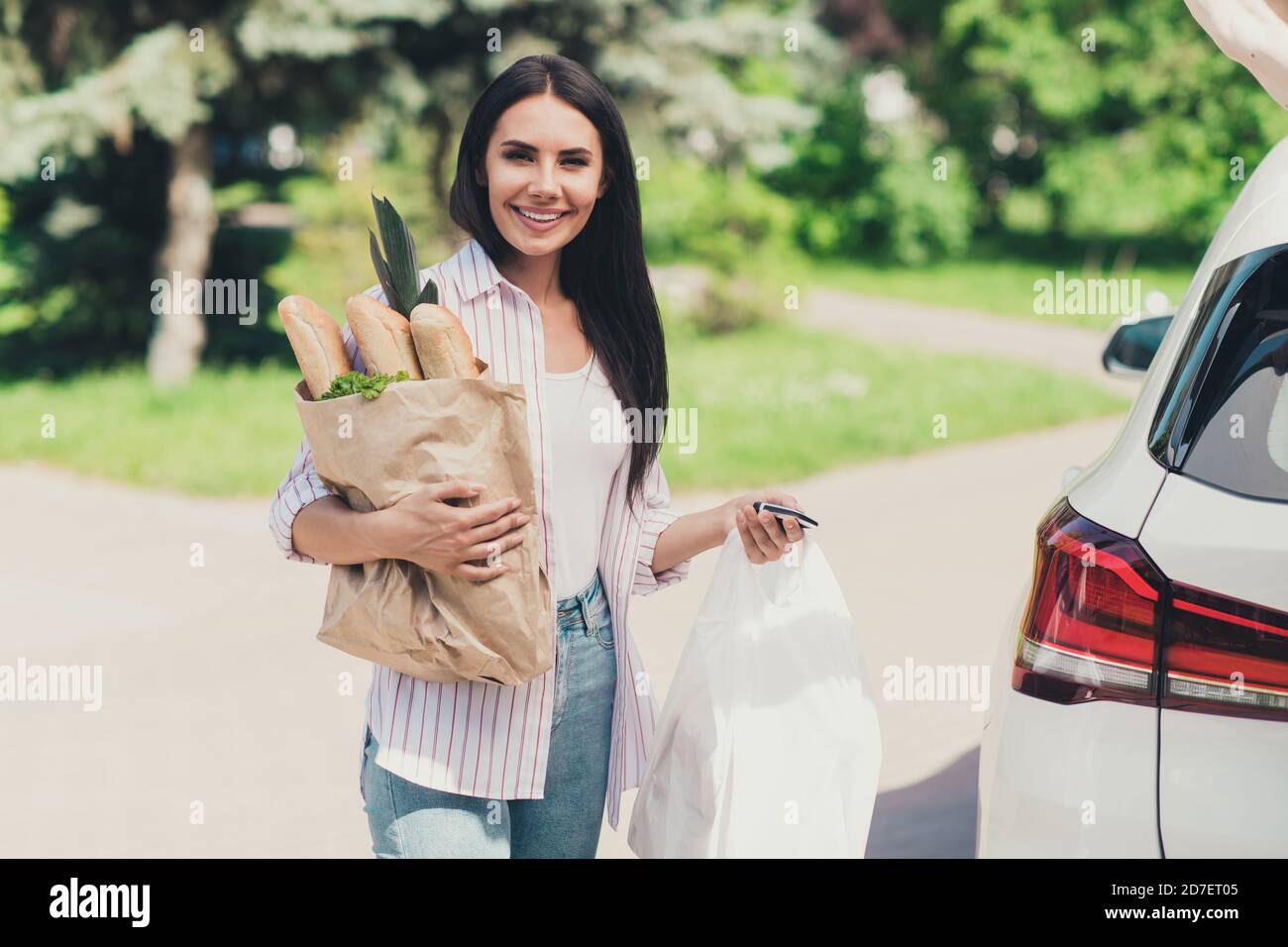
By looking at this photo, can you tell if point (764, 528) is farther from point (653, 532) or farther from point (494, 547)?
point (494, 547)

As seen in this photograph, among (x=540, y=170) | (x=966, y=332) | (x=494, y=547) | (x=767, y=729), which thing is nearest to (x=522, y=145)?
(x=540, y=170)

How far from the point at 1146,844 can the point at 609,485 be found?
1044mm

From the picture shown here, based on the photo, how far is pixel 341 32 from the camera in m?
10.6

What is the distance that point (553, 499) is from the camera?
7.92 feet

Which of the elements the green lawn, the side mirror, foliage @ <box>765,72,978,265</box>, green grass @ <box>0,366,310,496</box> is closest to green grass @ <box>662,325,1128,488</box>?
the green lawn

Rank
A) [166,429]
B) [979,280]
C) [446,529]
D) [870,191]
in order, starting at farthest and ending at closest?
[870,191]
[979,280]
[166,429]
[446,529]

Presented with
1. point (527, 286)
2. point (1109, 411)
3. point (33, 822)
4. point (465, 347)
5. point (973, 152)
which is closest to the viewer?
point (465, 347)

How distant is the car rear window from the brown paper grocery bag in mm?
1004

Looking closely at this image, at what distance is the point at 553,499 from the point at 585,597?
196 millimetres

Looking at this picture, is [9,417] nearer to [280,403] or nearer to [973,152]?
[280,403]

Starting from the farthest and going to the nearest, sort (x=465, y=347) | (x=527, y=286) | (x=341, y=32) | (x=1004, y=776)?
(x=341, y=32), (x=527, y=286), (x=1004, y=776), (x=465, y=347)
